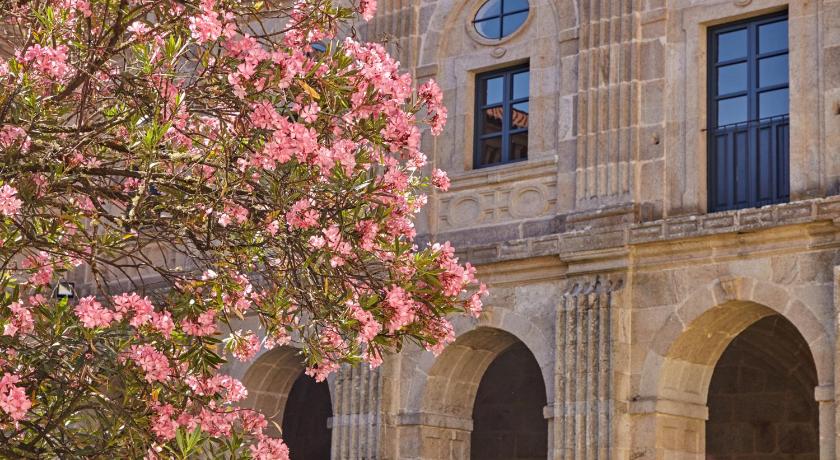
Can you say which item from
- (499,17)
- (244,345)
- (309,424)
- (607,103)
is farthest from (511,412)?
(244,345)

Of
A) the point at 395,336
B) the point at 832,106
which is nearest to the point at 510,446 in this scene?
the point at 832,106

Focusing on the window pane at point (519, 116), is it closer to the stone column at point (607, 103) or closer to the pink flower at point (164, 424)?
the stone column at point (607, 103)

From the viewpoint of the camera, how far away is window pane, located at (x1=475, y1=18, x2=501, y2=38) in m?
16.6

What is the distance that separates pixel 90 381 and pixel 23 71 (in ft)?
4.97

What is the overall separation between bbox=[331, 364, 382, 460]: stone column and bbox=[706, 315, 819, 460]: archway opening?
13.3 ft

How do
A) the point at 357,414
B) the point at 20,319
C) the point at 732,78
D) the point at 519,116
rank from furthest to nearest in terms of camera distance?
the point at 357,414, the point at 519,116, the point at 732,78, the point at 20,319

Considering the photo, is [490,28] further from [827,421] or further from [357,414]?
[827,421]

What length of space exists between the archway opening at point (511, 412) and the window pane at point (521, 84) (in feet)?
13.6

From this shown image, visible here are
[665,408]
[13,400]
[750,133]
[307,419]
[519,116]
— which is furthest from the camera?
[307,419]

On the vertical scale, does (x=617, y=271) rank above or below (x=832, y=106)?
below

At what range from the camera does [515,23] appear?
16.4 metres

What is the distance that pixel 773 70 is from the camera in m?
14.3

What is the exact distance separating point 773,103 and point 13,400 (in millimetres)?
9196

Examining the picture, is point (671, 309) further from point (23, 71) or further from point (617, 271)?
point (23, 71)
